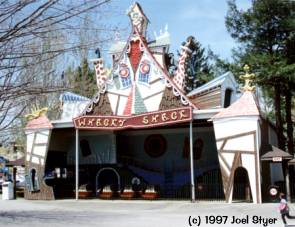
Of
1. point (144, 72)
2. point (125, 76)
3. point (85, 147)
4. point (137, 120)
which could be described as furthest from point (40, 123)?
point (144, 72)

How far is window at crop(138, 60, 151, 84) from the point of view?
1034 inches

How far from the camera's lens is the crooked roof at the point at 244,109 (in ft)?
73.3

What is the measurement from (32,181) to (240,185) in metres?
11.4

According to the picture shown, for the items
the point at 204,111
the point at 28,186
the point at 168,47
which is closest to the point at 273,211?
the point at 204,111

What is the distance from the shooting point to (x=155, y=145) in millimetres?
30734

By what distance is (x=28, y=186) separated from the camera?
27438mm

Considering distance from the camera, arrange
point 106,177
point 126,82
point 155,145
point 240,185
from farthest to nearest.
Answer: point 155,145 < point 106,177 < point 126,82 < point 240,185

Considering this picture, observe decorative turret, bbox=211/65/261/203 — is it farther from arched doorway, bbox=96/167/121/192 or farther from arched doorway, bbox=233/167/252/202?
arched doorway, bbox=96/167/121/192

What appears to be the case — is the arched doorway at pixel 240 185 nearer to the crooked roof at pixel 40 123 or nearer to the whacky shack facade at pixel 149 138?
the whacky shack facade at pixel 149 138

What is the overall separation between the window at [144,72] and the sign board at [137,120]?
232 cm

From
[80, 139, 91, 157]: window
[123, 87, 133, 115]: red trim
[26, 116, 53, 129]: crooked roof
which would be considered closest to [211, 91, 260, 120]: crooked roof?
[123, 87, 133, 115]: red trim

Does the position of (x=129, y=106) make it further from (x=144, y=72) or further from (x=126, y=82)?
(x=144, y=72)

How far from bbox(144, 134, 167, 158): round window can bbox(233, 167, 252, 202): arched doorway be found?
712 cm

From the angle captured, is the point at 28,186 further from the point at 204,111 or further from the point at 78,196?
the point at 204,111
